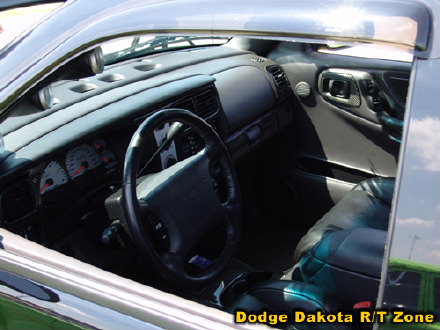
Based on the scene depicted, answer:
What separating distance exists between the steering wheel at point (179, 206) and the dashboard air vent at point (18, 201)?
0.36 metres

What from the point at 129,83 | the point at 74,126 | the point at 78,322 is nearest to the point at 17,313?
the point at 78,322

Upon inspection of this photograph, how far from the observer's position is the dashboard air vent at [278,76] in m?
3.37

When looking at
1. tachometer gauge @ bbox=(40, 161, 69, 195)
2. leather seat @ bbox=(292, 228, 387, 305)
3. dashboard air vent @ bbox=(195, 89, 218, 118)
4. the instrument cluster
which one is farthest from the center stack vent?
leather seat @ bbox=(292, 228, 387, 305)

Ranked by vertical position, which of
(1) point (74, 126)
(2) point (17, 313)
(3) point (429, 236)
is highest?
(3) point (429, 236)

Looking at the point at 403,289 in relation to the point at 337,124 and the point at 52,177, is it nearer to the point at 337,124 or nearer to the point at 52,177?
the point at 52,177

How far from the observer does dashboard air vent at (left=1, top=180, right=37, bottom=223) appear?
1.83 meters

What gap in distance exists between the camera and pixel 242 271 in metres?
2.34

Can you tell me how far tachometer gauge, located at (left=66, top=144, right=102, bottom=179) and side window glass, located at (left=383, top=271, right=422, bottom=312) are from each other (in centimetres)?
142

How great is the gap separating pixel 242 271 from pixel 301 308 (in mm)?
698

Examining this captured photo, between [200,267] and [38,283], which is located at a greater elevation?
[38,283]

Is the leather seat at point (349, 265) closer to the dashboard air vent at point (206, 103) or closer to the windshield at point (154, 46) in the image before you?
the dashboard air vent at point (206, 103)

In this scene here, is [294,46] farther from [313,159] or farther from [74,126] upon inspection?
[74,126]

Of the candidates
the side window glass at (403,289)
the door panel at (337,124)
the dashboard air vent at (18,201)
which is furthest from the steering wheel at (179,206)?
the door panel at (337,124)

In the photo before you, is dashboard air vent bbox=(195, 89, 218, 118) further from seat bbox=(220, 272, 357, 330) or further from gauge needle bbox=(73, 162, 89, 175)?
seat bbox=(220, 272, 357, 330)
